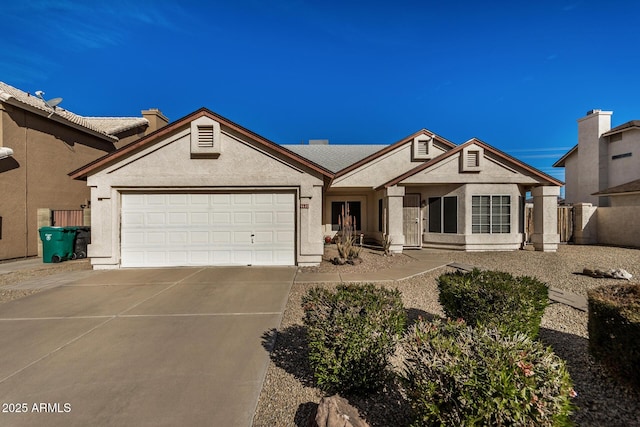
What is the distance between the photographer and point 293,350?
4176 millimetres

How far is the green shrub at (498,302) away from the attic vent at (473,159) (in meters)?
9.90

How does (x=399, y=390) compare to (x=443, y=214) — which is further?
(x=443, y=214)

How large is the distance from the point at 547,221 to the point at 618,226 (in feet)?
15.4

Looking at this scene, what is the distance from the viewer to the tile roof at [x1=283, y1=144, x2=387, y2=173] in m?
19.1

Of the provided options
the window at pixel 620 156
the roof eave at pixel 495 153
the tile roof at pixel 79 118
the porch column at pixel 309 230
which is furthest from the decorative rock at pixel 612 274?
the tile roof at pixel 79 118

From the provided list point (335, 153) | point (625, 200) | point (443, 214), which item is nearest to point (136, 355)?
point (443, 214)

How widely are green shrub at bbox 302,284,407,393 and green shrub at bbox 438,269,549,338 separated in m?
1.34

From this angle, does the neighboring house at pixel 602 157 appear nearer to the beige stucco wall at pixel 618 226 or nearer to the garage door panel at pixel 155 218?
the beige stucco wall at pixel 618 226

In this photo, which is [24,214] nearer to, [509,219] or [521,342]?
[521,342]

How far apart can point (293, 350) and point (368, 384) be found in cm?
143

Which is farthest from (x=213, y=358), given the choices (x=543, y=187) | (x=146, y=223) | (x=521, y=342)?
(x=543, y=187)

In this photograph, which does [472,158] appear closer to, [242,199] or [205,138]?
[242,199]

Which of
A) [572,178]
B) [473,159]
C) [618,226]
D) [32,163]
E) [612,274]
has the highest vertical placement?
[572,178]

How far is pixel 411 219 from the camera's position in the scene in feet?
46.9
